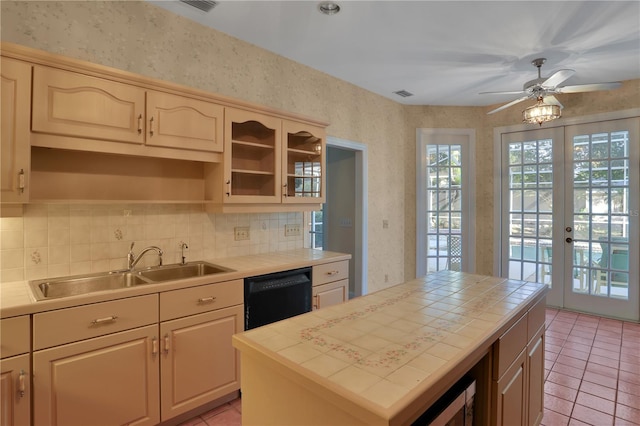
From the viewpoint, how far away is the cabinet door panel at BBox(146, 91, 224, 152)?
6.67 feet

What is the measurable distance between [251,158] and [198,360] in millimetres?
1522

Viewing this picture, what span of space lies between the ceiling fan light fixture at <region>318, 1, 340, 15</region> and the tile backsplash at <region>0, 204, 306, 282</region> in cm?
170

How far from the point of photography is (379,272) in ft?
14.2

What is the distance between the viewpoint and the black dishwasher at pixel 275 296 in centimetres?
224

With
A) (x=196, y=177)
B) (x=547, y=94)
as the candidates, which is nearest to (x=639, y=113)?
(x=547, y=94)

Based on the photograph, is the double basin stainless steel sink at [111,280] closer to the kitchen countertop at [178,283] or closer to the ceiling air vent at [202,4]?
the kitchen countertop at [178,283]

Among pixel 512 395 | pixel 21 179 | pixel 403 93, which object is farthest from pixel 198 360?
pixel 403 93

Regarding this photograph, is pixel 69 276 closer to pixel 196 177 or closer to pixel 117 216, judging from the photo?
pixel 117 216

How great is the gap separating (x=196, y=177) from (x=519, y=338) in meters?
2.30

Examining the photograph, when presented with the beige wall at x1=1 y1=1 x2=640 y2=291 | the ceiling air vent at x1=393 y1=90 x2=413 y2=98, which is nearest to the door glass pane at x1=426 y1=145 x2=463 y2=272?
the beige wall at x1=1 y1=1 x2=640 y2=291

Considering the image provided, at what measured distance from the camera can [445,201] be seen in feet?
15.4

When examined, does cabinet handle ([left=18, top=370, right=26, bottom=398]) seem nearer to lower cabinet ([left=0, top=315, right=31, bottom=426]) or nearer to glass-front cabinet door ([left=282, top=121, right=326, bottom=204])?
lower cabinet ([left=0, top=315, right=31, bottom=426])

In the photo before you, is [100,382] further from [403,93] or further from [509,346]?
[403,93]

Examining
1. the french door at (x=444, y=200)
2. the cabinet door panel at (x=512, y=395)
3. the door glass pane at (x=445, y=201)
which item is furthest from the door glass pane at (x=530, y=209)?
the cabinet door panel at (x=512, y=395)
